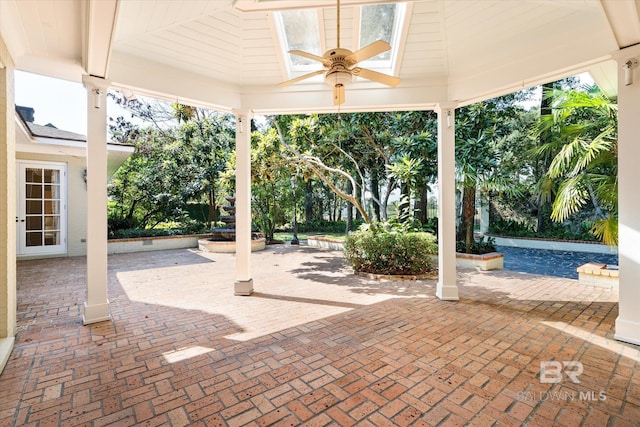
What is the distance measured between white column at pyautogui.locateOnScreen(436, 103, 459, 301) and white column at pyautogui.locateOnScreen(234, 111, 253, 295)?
313 centimetres

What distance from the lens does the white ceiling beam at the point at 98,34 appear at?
2.42 m

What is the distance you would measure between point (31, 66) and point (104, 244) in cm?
222

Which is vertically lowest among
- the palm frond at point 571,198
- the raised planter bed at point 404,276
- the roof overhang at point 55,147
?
the raised planter bed at point 404,276

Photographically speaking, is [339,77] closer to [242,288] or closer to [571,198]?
[242,288]

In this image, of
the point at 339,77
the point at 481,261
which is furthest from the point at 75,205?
the point at 481,261

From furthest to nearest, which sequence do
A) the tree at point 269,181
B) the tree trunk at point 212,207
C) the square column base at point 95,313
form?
the tree trunk at point 212,207
the tree at point 269,181
the square column base at point 95,313

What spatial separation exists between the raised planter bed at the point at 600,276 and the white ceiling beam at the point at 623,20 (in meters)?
4.14

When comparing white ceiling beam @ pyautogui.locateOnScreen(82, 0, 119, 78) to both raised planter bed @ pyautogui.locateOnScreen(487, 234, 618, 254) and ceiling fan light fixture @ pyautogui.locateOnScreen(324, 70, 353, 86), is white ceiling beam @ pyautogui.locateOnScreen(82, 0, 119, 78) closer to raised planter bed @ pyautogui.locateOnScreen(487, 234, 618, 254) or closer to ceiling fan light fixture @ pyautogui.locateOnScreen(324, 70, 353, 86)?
ceiling fan light fixture @ pyautogui.locateOnScreen(324, 70, 353, 86)

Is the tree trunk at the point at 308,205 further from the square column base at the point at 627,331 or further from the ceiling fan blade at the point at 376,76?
the square column base at the point at 627,331

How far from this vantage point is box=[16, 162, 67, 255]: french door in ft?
26.4

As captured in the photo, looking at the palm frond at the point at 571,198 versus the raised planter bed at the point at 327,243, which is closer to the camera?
the palm frond at the point at 571,198

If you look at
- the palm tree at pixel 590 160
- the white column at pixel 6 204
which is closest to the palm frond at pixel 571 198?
the palm tree at pixel 590 160

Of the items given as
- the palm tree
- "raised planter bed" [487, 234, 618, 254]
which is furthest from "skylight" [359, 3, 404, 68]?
"raised planter bed" [487, 234, 618, 254]

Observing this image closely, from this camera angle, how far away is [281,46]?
4.51 m
